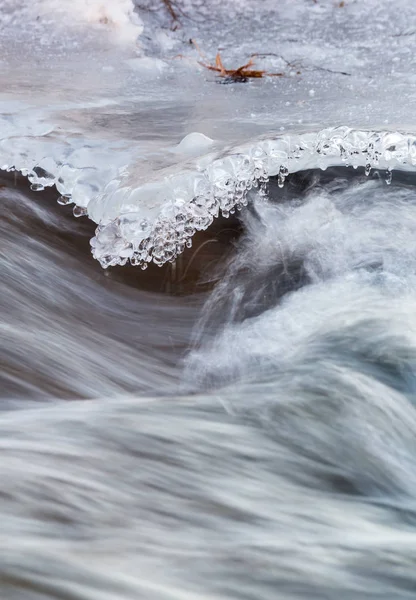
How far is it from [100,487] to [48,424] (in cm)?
24

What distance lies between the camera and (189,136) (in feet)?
8.02

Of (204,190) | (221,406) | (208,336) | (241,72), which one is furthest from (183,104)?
(221,406)

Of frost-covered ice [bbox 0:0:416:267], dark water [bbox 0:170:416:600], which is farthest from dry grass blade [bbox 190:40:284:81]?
dark water [bbox 0:170:416:600]

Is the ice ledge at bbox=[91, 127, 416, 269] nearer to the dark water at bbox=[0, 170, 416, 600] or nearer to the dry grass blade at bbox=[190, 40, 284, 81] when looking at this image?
the dark water at bbox=[0, 170, 416, 600]

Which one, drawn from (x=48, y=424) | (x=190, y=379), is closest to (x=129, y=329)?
(x=190, y=379)

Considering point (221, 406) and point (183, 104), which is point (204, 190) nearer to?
point (221, 406)

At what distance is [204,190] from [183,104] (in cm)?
112

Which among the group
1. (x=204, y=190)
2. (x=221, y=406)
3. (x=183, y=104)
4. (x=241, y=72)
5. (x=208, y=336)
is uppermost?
(x=241, y=72)

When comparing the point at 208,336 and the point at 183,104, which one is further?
the point at 183,104

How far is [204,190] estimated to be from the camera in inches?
78.7

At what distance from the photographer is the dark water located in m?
1.05

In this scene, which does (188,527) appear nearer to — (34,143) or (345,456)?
(345,456)

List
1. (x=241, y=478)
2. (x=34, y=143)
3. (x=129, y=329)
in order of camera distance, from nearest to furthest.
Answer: (x=241, y=478) → (x=129, y=329) → (x=34, y=143)

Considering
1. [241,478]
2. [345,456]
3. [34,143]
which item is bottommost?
[241,478]
